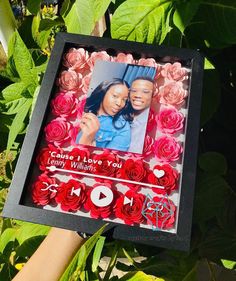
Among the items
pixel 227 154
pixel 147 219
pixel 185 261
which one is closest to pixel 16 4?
pixel 227 154

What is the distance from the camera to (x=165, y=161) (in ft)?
1.64

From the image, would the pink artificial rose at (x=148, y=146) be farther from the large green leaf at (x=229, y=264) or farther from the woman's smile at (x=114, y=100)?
the large green leaf at (x=229, y=264)

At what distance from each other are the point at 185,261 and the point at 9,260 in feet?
1.10

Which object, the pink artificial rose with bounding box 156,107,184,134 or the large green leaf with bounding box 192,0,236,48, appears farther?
the large green leaf with bounding box 192,0,236,48

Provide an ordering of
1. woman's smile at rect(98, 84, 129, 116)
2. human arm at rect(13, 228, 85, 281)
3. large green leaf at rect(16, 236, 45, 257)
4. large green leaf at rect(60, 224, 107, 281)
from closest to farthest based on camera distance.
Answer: large green leaf at rect(60, 224, 107, 281)
woman's smile at rect(98, 84, 129, 116)
human arm at rect(13, 228, 85, 281)
large green leaf at rect(16, 236, 45, 257)

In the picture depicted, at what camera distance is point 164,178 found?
484 millimetres

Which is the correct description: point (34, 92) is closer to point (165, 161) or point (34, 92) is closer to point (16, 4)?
point (165, 161)

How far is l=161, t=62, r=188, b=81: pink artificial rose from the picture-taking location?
1.81 feet

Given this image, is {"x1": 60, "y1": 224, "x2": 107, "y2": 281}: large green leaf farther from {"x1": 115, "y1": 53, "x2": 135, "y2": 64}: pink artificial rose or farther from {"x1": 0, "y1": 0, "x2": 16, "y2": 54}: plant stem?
{"x1": 0, "y1": 0, "x2": 16, "y2": 54}: plant stem

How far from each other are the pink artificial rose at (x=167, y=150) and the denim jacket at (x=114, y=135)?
1.5 inches

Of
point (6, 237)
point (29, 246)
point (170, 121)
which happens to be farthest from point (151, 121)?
point (6, 237)

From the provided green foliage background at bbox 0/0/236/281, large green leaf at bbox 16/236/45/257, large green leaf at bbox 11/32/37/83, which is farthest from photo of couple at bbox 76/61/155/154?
large green leaf at bbox 16/236/45/257

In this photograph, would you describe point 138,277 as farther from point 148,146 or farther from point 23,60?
point 23,60

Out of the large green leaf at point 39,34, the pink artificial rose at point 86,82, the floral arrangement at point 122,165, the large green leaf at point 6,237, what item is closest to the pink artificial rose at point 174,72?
the floral arrangement at point 122,165
